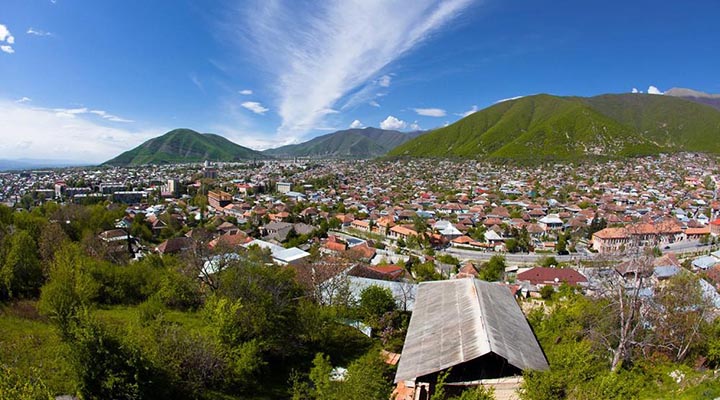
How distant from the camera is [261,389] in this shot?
10.4m

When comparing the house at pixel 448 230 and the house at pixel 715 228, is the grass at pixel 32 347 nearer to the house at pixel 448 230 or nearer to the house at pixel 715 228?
the house at pixel 448 230

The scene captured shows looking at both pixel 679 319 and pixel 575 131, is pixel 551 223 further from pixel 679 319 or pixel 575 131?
pixel 575 131

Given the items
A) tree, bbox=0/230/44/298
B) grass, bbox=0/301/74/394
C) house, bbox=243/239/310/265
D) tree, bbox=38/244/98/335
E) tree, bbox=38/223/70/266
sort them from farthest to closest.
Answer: house, bbox=243/239/310/265
tree, bbox=38/223/70/266
tree, bbox=0/230/44/298
tree, bbox=38/244/98/335
grass, bbox=0/301/74/394

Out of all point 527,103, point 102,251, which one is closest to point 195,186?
point 102,251

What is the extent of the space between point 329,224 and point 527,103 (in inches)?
5523

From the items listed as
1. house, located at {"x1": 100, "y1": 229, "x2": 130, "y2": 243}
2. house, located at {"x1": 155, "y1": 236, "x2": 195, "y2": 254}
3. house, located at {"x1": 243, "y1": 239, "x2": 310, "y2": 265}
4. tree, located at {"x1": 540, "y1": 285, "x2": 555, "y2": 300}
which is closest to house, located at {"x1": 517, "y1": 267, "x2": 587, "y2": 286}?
tree, located at {"x1": 540, "y1": 285, "x2": 555, "y2": 300}

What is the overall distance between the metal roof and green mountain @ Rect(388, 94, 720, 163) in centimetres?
10153

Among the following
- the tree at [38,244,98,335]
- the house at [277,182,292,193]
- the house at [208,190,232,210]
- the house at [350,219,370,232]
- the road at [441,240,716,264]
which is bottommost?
the road at [441,240,716,264]

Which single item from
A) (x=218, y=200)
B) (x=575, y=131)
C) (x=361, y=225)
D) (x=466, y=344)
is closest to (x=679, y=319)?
(x=466, y=344)

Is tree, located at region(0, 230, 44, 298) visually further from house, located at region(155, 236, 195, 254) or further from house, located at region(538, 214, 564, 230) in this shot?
house, located at region(538, 214, 564, 230)

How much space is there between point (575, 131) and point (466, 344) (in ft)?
419

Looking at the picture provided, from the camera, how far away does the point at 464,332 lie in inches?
396

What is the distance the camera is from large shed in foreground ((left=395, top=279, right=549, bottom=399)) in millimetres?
9047

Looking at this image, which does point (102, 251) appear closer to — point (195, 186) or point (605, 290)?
point (605, 290)
